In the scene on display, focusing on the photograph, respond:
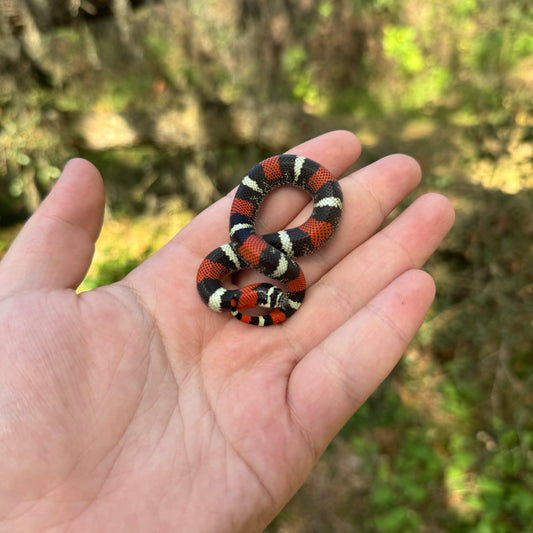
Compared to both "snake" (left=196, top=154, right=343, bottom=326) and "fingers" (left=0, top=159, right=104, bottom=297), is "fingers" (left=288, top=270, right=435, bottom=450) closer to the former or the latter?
"snake" (left=196, top=154, right=343, bottom=326)

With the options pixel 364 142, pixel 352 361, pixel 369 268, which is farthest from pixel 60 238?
pixel 364 142

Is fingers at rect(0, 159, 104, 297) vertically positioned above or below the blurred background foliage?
above

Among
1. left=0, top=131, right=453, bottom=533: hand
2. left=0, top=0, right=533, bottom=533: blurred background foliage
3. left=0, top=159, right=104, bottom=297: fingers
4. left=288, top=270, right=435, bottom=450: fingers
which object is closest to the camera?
left=0, top=131, right=453, bottom=533: hand

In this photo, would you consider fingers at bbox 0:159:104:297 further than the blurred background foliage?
No

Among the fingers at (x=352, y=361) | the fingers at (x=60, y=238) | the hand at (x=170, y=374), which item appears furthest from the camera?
the fingers at (x=60, y=238)

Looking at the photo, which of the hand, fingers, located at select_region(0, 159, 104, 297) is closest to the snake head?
the hand

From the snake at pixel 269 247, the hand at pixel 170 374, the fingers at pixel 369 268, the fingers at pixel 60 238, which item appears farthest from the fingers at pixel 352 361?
the fingers at pixel 60 238

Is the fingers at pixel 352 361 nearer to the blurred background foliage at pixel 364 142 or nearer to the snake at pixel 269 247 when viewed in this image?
the snake at pixel 269 247
